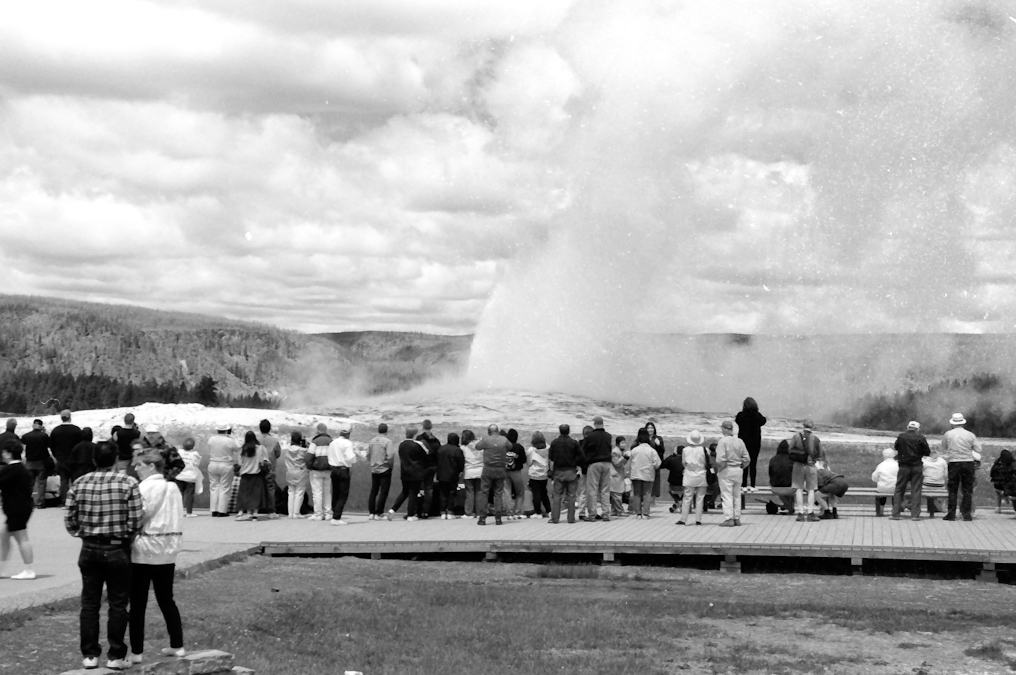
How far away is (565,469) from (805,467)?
4.29 meters

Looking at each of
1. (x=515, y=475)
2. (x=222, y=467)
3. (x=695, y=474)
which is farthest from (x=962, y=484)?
(x=222, y=467)

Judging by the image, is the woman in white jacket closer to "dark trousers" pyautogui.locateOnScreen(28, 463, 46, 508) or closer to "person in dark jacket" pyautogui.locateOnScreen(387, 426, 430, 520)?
"person in dark jacket" pyautogui.locateOnScreen(387, 426, 430, 520)

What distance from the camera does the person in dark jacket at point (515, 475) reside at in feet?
77.8

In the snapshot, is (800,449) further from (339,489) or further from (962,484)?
(339,489)

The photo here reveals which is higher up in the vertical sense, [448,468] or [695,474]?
[695,474]

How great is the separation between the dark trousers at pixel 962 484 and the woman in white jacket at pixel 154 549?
1561 centimetres

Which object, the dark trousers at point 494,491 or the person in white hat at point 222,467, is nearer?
the dark trousers at point 494,491

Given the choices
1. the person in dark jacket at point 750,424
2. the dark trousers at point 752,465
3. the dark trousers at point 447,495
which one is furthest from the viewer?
the dark trousers at point 752,465

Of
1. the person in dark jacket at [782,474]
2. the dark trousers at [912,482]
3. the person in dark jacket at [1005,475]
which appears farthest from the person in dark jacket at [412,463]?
the person in dark jacket at [1005,475]

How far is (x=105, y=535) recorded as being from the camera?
34.2ft

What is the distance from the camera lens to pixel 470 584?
17891mm

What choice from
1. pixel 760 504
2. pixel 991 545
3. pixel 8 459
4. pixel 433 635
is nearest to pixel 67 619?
pixel 8 459

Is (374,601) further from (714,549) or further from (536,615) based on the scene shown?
(714,549)

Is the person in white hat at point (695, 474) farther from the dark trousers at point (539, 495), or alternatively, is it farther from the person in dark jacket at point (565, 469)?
the dark trousers at point (539, 495)
